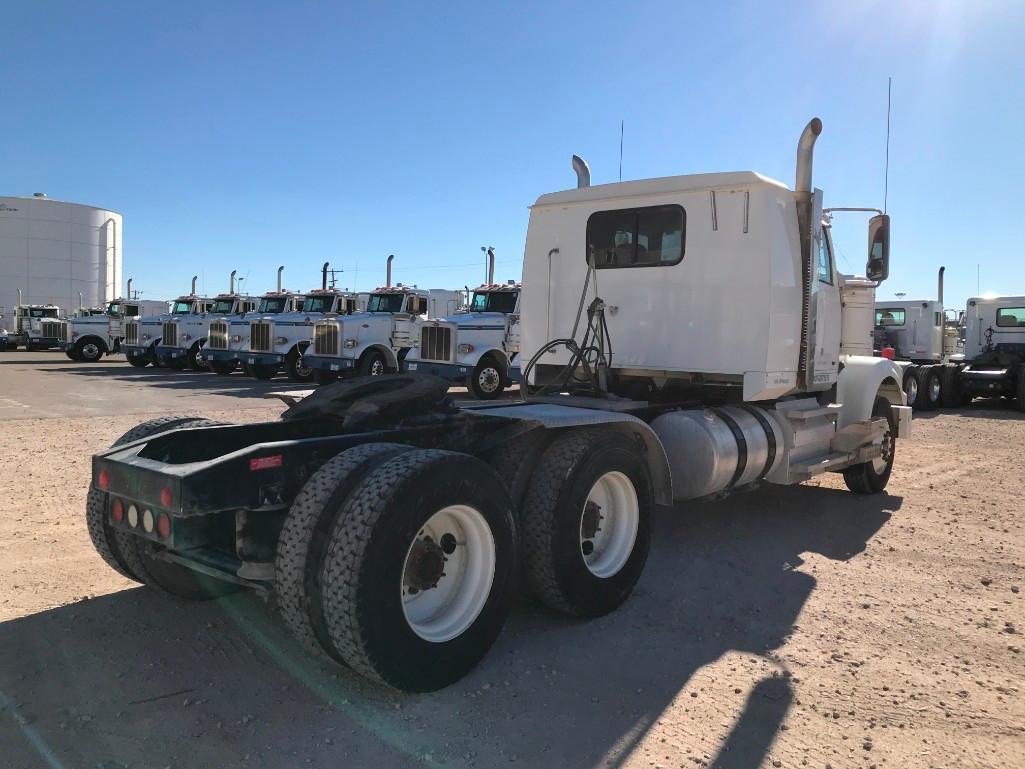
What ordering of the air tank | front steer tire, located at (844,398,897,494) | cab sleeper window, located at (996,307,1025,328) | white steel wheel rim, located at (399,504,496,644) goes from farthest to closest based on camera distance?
cab sleeper window, located at (996,307,1025,328)
front steer tire, located at (844,398,897,494)
the air tank
white steel wheel rim, located at (399,504,496,644)

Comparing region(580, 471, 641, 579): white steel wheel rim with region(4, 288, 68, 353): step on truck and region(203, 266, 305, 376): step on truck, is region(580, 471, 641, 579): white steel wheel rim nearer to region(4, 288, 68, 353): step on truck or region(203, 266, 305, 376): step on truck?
region(203, 266, 305, 376): step on truck

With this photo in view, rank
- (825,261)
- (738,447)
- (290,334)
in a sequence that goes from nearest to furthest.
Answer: (738,447)
(825,261)
(290,334)

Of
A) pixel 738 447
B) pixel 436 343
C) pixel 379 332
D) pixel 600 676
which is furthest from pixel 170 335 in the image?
pixel 600 676

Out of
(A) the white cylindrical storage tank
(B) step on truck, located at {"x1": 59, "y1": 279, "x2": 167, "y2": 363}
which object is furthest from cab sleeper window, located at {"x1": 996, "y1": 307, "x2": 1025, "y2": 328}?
(A) the white cylindrical storage tank

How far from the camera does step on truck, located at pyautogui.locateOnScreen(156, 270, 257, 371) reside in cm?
2536

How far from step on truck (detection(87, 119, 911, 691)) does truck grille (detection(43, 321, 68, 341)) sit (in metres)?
32.4

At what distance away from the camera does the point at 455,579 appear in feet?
12.0

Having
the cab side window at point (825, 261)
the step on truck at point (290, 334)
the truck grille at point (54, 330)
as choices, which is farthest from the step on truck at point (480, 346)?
the truck grille at point (54, 330)

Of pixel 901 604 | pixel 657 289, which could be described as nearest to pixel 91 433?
pixel 657 289

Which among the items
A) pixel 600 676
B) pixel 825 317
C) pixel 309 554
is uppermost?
pixel 825 317

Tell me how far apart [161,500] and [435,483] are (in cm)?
113

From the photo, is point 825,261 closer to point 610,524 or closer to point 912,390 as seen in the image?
point 610,524

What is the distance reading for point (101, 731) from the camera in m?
3.02

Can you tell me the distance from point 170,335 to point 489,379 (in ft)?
45.7
